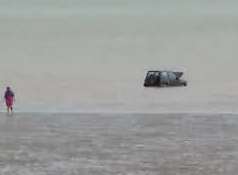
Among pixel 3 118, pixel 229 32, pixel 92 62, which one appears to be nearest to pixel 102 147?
pixel 3 118

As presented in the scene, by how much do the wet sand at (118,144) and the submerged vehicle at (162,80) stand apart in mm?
8101

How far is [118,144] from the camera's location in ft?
45.1

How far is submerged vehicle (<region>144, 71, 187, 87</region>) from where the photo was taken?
83.6ft

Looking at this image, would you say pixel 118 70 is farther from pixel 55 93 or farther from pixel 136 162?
pixel 136 162

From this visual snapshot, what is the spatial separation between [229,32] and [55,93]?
84.3 feet

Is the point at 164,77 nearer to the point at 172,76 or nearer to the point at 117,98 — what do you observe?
the point at 172,76

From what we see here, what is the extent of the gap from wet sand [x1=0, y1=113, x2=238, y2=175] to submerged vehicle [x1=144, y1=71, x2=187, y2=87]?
319 inches

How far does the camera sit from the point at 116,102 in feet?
70.3

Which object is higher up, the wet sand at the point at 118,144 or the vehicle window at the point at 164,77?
the vehicle window at the point at 164,77

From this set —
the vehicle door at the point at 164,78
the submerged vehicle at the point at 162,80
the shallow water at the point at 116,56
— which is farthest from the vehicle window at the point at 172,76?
the shallow water at the point at 116,56

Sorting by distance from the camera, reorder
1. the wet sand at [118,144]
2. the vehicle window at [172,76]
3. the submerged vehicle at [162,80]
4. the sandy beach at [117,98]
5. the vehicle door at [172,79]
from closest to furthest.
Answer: the wet sand at [118,144], the sandy beach at [117,98], the submerged vehicle at [162,80], the vehicle door at [172,79], the vehicle window at [172,76]

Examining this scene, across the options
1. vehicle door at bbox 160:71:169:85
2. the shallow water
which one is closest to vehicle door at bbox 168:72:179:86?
vehicle door at bbox 160:71:169:85

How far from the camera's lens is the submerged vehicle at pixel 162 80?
83.6 ft

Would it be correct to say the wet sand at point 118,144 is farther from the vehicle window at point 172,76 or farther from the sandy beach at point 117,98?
the vehicle window at point 172,76
